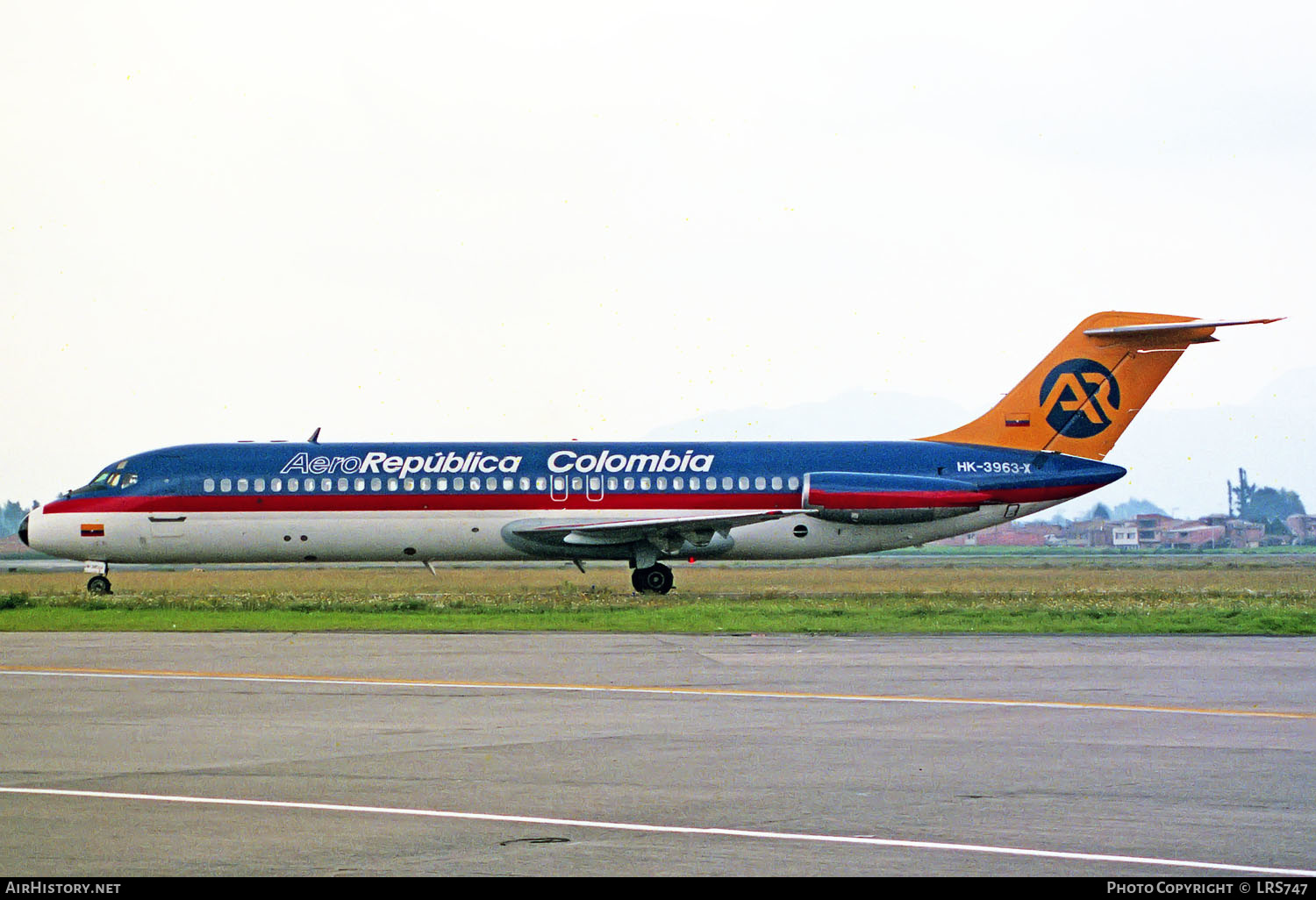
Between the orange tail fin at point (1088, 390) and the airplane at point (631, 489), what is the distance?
4cm

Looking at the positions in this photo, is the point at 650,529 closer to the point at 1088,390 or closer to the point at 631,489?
the point at 631,489

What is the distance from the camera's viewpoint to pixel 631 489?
1538 inches

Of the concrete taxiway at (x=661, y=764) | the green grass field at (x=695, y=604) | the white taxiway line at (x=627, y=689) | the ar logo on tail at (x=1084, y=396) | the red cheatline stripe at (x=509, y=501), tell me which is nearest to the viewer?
the concrete taxiway at (x=661, y=764)

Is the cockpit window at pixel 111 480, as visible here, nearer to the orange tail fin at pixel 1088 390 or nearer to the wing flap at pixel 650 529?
the wing flap at pixel 650 529

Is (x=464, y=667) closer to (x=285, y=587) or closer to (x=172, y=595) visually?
(x=172, y=595)

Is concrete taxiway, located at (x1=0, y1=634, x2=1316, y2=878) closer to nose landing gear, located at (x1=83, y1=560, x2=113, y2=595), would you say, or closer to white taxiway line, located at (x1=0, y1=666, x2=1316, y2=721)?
white taxiway line, located at (x1=0, y1=666, x2=1316, y2=721)

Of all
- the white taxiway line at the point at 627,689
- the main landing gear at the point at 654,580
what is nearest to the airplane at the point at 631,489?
the main landing gear at the point at 654,580

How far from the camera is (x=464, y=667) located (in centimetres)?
1994

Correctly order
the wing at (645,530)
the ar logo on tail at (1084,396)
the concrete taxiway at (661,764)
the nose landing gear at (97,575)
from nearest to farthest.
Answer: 1. the concrete taxiway at (661,764)
2. the wing at (645,530)
3. the nose landing gear at (97,575)
4. the ar logo on tail at (1084,396)

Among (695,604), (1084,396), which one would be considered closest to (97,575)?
(695,604)

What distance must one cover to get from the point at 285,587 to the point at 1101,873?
3550 cm

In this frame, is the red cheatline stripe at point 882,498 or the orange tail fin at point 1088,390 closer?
the red cheatline stripe at point 882,498

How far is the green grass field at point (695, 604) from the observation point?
26.9 m
